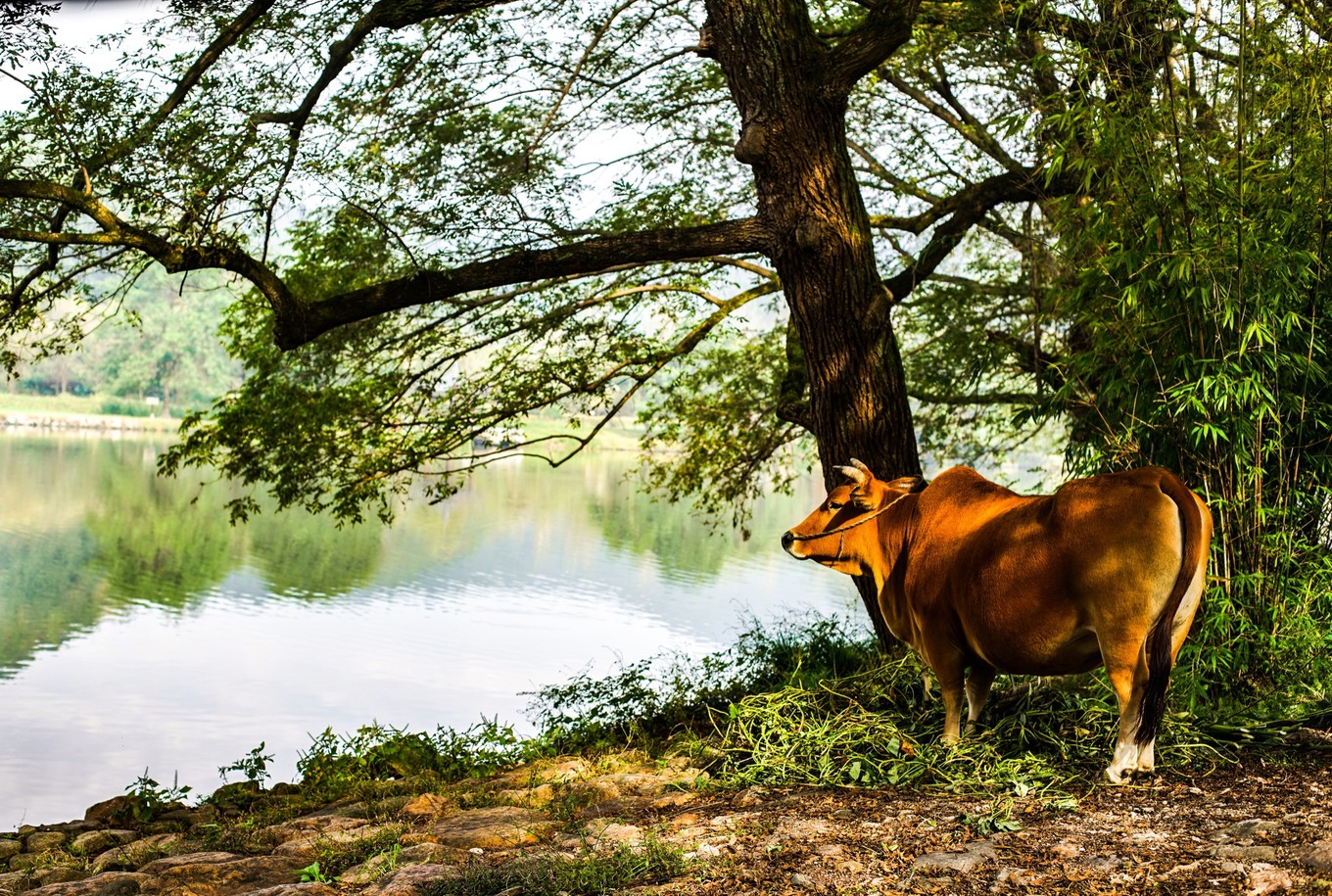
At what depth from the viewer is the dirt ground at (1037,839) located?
9.21 ft

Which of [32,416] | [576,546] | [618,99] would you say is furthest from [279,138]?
[32,416]

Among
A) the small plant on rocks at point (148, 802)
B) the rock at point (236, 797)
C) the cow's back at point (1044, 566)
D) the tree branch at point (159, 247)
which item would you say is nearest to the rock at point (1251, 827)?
the cow's back at point (1044, 566)

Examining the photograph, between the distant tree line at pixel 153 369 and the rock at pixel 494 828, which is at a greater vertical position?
the distant tree line at pixel 153 369

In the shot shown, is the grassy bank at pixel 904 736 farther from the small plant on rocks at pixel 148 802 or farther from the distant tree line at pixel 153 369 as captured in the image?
the distant tree line at pixel 153 369

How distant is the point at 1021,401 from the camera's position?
9648 millimetres

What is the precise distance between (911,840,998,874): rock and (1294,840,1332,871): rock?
702 mm

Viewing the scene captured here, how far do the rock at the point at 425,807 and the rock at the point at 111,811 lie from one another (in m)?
2.48

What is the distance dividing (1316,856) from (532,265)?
4.26 metres

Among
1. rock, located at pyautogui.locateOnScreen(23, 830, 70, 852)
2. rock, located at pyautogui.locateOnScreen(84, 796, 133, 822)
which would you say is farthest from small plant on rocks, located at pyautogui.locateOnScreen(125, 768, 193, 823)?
rock, located at pyautogui.locateOnScreen(23, 830, 70, 852)

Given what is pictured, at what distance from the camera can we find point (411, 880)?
128 inches

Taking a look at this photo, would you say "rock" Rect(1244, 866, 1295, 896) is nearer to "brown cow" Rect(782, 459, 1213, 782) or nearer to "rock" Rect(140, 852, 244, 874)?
"brown cow" Rect(782, 459, 1213, 782)

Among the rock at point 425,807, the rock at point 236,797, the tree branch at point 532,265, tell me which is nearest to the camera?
the rock at point 425,807

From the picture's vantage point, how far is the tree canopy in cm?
442

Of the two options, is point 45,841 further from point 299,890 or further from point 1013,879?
point 1013,879
